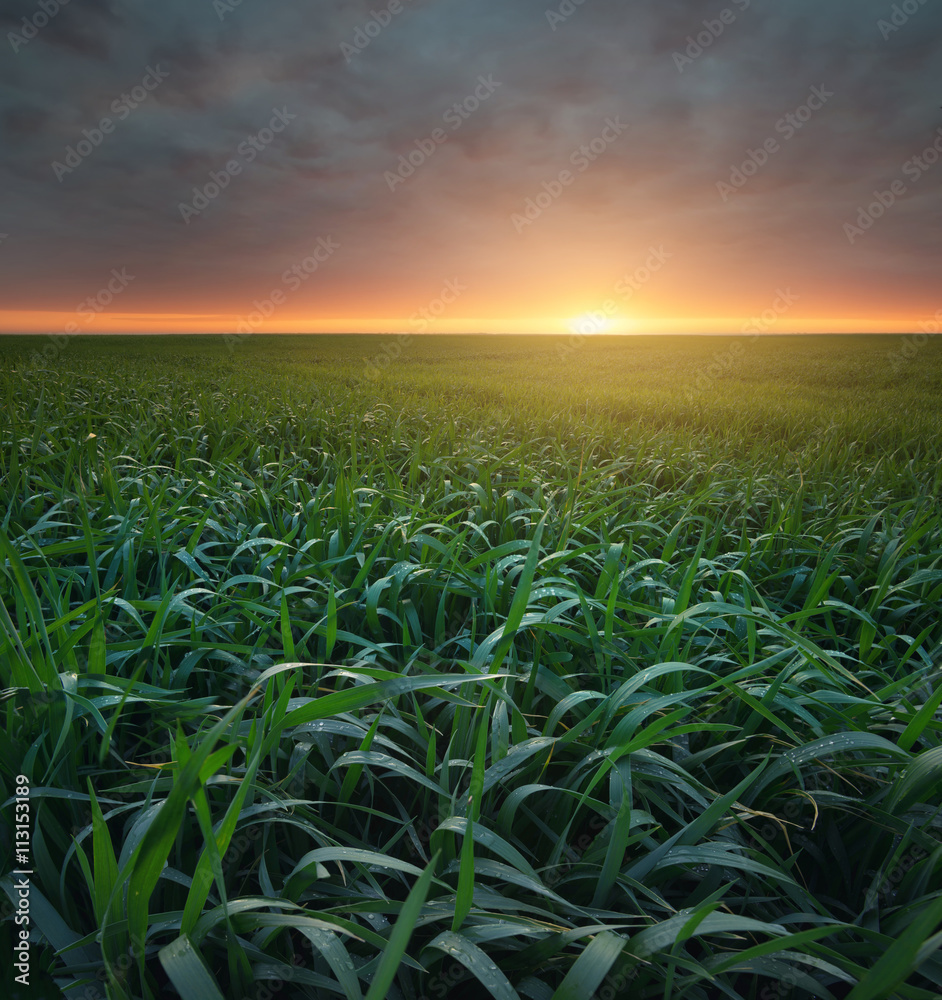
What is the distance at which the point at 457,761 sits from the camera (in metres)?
1.29

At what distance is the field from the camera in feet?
3.09

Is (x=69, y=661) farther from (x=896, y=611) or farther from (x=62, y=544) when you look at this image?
(x=896, y=611)

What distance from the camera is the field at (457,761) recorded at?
940 mm

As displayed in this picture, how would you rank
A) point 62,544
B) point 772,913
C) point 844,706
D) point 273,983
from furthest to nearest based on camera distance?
1. point 62,544
2. point 844,706
3. point 772,913
4. point 273,983

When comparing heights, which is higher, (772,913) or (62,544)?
(62,544)

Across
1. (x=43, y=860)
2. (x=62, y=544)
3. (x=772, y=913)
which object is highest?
(x=62, y=544)

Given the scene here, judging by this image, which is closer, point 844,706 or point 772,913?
point 772,913

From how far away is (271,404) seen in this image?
6402 millimetres

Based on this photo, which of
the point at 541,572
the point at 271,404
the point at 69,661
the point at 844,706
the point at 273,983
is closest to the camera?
the point at 273,983

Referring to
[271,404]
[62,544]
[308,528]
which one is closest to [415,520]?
[308,528]

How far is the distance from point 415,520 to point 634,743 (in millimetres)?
1601

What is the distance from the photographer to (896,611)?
7.70ft

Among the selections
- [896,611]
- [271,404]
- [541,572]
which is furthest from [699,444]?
[271,404]

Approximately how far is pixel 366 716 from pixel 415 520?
119 cm
